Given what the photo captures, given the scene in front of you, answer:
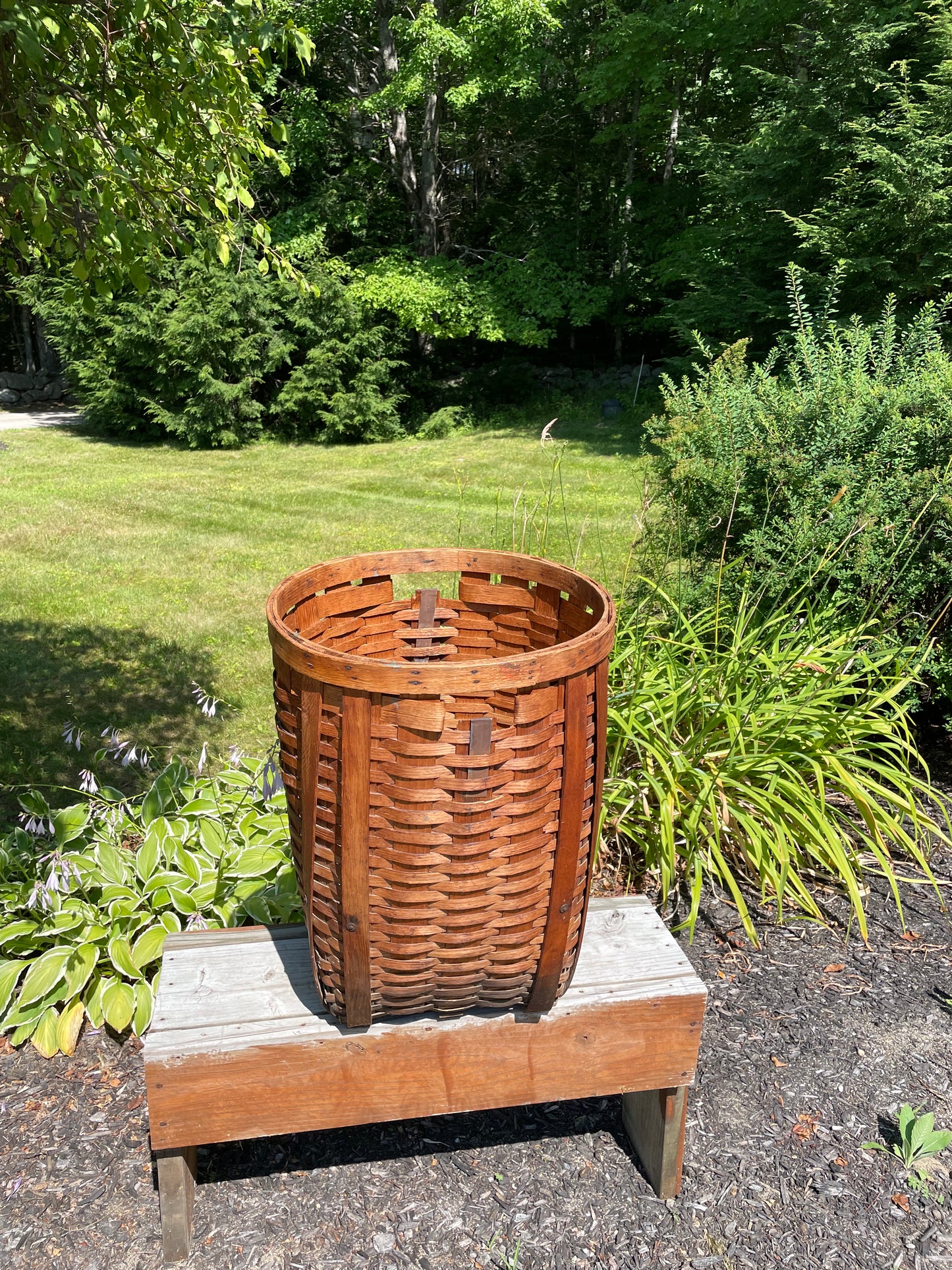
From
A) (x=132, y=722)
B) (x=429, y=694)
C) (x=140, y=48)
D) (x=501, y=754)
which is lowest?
(x=132, y=722)

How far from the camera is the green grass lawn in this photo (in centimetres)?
411

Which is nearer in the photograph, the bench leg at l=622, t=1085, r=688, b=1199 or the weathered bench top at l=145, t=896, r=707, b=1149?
the weathered bench top at l=145, t=896, r=707, b=1149

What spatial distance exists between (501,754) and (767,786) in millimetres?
1544

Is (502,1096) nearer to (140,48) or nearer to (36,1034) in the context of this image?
(36,1034)

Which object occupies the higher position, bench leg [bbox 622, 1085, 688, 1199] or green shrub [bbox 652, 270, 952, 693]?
green shrub [bbox 652, 270, 952, 693]

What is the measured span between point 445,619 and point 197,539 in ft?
18.9

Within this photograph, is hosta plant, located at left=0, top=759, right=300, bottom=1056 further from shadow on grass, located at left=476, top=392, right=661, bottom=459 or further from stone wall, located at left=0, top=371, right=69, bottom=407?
stone wall, located at left=0, top=371, right=69, bottom=407

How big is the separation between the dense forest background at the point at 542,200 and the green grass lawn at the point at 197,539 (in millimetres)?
1521

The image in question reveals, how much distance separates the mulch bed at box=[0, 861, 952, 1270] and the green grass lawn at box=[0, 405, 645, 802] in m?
1.50

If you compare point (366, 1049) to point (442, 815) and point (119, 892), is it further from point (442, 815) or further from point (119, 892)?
point (119, 892)

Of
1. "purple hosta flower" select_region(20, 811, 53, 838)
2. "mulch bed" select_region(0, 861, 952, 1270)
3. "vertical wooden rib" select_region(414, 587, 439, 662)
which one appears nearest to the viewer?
"mulch bed" select_region(0, 861, 952, 1270)

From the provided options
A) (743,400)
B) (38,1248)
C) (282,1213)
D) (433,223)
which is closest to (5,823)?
(38,1248)

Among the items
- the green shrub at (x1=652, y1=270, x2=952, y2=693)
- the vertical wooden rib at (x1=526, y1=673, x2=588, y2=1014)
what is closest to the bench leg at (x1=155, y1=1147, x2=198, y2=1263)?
the vertical wooden rib at (x1=526, y1=673, x2=588, y2=1014)

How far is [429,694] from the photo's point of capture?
130 cm
